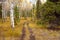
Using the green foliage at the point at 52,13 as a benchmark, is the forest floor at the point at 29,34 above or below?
below

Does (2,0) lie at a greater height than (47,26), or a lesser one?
greater

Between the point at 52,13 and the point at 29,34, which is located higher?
the point at 52,13

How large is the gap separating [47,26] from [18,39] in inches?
420

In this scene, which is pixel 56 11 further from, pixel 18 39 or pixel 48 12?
pixel 18 39

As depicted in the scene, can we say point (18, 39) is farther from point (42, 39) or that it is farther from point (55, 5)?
point (55, 5)

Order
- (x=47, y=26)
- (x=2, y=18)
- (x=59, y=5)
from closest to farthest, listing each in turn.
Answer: (x=59, y=5), (x=47, y=26), (x=2, y=18)

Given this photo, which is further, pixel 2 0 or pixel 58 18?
pixel 2 0

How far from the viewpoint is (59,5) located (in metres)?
22.7

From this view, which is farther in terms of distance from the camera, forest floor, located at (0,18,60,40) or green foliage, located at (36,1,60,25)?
green foliage, located at (36,1,60,25)

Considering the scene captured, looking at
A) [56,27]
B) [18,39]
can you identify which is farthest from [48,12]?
[18,39]

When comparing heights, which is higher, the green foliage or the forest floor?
the green foliage

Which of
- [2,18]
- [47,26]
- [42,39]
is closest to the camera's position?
[42,39]

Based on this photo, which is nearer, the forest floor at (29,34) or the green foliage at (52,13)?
the forest floor at (29,34)

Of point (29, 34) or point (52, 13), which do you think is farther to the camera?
point (52, 13)
